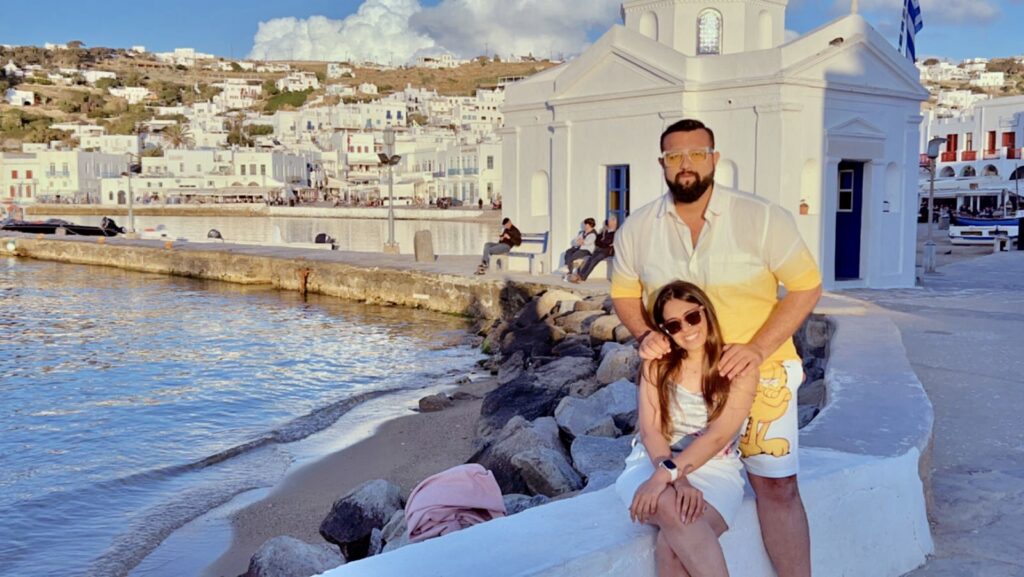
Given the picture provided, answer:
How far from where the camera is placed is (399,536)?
220 inches

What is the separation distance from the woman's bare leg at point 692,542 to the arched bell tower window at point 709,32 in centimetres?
1623

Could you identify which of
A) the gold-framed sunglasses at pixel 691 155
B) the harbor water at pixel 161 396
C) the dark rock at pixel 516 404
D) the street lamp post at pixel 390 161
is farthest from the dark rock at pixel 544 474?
the street lamp post at pixel 390 161

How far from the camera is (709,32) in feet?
58.2

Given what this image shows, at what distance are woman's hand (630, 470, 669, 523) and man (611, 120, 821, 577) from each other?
15.5 inches

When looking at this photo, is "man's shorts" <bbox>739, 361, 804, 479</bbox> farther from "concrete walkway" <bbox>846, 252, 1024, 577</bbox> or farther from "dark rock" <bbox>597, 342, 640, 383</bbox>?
"dark rock" <bbox>597, 342, 640, 383</bbox>

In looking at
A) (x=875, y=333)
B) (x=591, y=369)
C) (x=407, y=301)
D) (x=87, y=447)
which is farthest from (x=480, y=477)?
(x=407, y=301)

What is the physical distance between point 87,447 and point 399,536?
21.6 feet

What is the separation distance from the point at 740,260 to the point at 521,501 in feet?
10.5

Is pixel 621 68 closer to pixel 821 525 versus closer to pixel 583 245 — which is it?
pixel 583 245

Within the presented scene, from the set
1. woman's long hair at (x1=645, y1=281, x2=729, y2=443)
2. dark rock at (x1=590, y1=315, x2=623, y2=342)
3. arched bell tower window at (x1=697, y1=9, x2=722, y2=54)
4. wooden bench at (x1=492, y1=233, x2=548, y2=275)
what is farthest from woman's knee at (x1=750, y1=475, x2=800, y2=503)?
arched bell tower window at (x1=697, y1=9, x2=722, y2=54)

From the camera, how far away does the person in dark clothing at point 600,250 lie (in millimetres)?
16641

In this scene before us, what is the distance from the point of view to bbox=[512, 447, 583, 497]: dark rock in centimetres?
629

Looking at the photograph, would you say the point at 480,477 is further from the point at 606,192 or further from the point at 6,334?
the point at 6,334

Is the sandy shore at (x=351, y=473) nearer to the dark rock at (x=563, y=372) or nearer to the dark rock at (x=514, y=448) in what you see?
the dark rock at (x=563, y=372)
